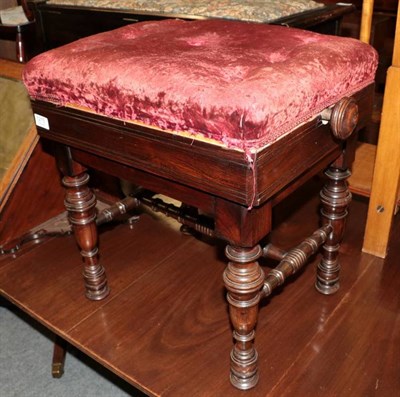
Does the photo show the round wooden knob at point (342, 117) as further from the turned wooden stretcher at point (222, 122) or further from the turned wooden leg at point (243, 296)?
the turned wooden leg at point (243, 296)

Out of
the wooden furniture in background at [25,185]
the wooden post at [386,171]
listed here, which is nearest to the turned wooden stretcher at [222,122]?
the wooden post at [386,171]

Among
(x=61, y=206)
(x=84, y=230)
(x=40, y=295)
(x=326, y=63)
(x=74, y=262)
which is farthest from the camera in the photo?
(x=61, y=206)

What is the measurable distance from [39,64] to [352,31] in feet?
5.33

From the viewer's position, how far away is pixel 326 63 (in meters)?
0.76

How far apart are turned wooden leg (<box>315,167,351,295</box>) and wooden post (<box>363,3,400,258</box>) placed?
167 mm

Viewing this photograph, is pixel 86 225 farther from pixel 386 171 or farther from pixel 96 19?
pixel 96 19

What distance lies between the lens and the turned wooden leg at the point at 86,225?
98 cm

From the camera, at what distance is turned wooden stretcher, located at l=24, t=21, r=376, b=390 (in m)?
0.67

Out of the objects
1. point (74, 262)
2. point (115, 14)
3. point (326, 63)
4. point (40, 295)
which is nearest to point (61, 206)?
point (74, 262)

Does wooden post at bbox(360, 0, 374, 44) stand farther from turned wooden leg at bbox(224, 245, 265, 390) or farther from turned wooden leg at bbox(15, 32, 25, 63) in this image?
turned wooden leg at bbox(15, 32, 25, 63)

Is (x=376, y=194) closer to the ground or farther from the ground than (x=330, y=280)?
farther from the ground

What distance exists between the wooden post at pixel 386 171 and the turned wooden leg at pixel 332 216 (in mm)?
167

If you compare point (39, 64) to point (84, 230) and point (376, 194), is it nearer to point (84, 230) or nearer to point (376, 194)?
point (84, 230)

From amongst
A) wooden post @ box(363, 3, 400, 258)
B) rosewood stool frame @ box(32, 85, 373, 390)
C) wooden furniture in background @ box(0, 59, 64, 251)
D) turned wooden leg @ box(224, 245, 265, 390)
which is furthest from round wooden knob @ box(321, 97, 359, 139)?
wooden furniture in background @ box(0, 59, 64, 251)
